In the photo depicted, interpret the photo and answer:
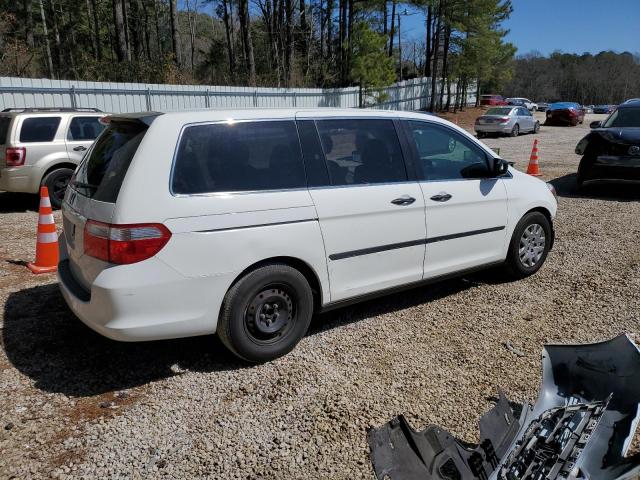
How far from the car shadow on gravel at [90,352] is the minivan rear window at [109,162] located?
121 cm

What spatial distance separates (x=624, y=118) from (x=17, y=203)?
38.4 feet

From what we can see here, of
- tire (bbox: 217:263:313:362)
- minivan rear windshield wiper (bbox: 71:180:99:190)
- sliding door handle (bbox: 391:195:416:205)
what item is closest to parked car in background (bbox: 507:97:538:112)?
sliding door handle (bbox: 391:195:416:205)

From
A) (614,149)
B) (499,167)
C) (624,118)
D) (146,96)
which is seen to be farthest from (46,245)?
(146,96)

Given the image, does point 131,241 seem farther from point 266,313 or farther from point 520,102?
point 520,102

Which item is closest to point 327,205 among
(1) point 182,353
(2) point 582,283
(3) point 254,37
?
(1) point 182,353

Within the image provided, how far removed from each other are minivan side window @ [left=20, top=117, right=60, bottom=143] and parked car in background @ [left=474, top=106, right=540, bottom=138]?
2134 centimetres

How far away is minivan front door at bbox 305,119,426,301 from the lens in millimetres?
3791

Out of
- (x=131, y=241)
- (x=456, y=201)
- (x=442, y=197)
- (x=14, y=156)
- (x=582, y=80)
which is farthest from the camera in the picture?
(x=582, y=80)

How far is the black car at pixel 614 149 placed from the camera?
888 cm

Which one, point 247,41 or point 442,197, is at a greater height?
point 247,41

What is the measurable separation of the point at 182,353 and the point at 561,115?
3583 centimetres

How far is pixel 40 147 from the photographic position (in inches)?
332

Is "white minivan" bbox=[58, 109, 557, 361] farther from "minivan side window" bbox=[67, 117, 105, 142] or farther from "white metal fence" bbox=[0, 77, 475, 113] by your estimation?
"minivan side window" bbox=[67, 117, 105, 142]

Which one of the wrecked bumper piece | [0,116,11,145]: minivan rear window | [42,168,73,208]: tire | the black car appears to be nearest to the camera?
the wrecked bumper piece
